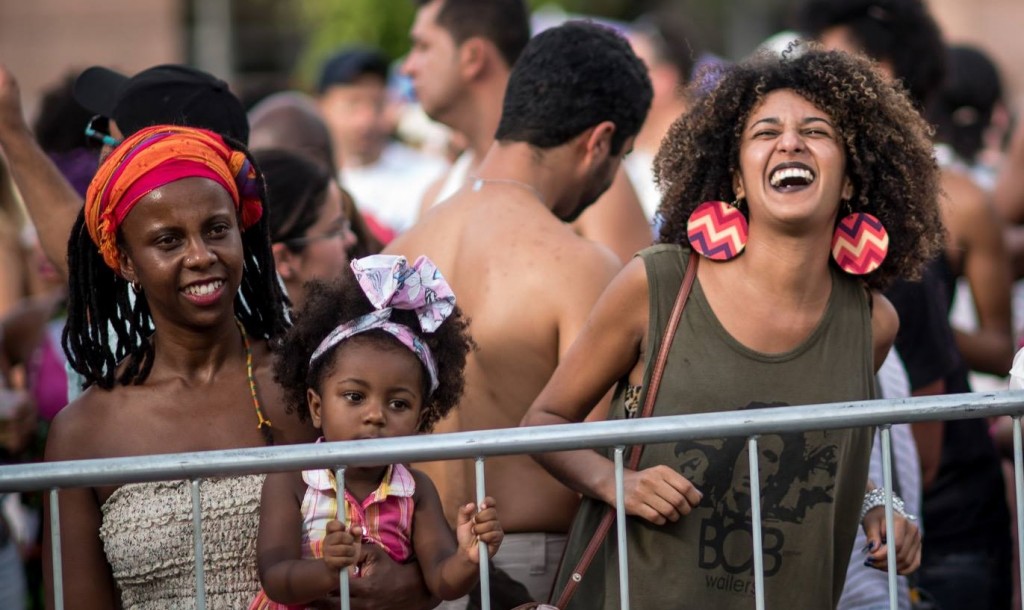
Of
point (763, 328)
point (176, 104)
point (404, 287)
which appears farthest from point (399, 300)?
point (176, 104)

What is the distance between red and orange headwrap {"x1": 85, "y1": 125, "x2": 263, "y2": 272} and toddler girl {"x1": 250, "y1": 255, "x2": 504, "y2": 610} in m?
0.43

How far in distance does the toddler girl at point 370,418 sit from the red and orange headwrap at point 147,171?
43cm

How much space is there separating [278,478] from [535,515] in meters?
0.95

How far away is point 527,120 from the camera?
4.73 metres

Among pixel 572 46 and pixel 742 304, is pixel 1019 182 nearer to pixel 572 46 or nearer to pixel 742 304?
pixel 572 46

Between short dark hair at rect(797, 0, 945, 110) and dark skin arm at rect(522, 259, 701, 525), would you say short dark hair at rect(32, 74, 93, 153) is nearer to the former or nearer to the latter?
dark skin arm at rect(522, 259, 701, 525)

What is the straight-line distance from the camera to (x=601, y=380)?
12.6 ft

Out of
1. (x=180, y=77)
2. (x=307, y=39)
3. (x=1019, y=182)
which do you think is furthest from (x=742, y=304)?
(x=307, y=39)

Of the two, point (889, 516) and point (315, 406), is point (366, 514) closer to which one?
point (315, 406)

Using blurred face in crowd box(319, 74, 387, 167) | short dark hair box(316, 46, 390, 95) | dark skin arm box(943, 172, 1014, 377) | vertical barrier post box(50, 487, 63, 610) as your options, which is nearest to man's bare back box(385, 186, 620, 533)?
vertical barrier post box(50, 487, 63, 610)

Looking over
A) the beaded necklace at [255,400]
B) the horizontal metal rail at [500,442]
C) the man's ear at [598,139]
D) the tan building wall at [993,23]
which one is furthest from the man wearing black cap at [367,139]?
the tan building wall at [993,23]

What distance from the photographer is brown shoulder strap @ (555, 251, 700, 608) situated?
147 inches

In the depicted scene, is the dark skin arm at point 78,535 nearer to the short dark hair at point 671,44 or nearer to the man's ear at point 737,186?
the man's ear at point 737,186

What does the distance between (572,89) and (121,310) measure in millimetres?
1632
